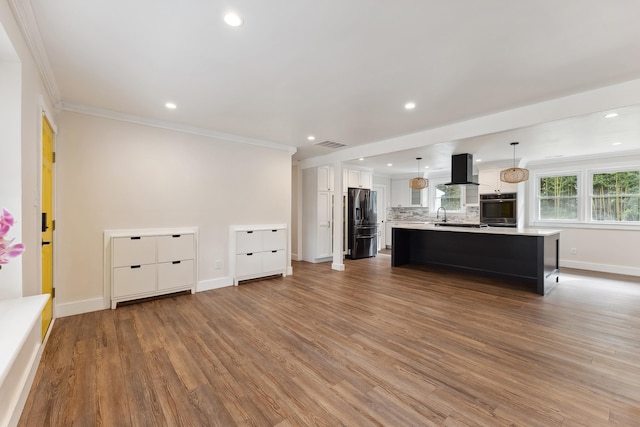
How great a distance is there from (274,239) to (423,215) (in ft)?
17.7

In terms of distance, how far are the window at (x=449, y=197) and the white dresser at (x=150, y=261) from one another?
689cm

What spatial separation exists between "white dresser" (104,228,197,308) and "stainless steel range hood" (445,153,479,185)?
489cm

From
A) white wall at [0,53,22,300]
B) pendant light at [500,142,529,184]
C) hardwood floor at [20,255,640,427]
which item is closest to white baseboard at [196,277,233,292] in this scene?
hardwood floor at [20,255,640,427]

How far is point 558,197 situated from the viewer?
625 cm

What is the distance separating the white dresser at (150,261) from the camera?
3.42 m

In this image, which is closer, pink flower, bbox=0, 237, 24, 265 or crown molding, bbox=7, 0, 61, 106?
pink flower, bbox=0, 237, 24, 265

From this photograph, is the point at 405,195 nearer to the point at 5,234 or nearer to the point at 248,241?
the point at 248,241

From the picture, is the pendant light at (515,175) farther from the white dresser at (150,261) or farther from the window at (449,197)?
the white dresser at (150,261)

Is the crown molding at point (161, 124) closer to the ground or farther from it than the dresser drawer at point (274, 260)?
farther from it

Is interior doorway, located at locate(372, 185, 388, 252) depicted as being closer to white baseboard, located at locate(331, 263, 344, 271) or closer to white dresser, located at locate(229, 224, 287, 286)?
white baseboard, located at locate(331, 263, 344, 271)

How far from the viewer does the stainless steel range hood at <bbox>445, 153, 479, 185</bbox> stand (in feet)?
17.5

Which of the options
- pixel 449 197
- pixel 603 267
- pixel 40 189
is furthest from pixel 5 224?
pixel 449 197

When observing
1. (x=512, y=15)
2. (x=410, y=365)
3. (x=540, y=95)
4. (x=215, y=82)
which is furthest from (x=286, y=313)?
(x=540, y=95)

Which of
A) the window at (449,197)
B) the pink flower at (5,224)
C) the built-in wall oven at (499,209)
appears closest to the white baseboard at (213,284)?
the pink flower at (5,224)
